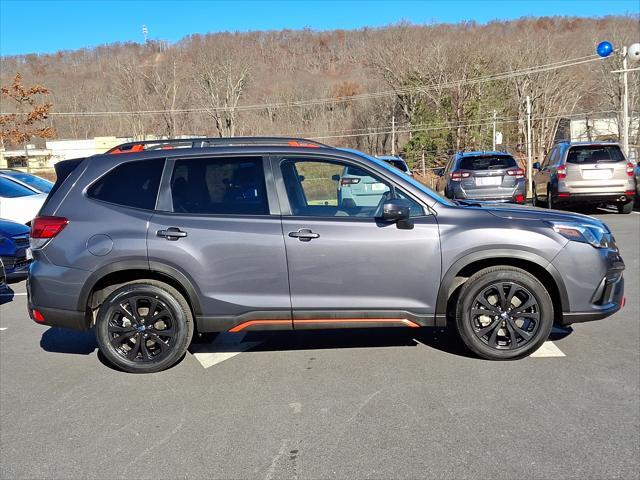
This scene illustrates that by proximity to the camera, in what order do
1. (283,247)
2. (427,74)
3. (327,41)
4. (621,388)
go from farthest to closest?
(327,41), (427,74), (283,247), (621,388)

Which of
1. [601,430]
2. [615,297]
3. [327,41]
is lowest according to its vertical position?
[601,430]

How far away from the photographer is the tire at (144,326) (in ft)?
15.1

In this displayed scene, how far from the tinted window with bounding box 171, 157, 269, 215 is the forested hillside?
4409cm

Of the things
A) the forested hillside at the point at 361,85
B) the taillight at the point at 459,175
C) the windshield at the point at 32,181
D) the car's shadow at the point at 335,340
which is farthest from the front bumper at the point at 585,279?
the forested hillside at the point at 361,85

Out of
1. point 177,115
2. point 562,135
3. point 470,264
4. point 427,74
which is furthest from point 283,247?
point 562,135

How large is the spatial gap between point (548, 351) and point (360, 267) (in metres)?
1.83

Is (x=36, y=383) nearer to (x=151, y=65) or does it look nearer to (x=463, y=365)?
(x=463, y=365)

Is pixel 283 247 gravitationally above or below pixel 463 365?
above

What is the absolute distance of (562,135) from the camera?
70.8 m

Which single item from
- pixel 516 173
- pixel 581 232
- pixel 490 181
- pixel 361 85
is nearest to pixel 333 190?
pixel 581 232

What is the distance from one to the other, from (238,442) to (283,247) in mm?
1515

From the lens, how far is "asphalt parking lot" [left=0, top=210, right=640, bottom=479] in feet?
10.6

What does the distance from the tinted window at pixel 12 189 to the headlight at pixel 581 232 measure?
10.6 metres

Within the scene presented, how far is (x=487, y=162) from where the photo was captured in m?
13.4
